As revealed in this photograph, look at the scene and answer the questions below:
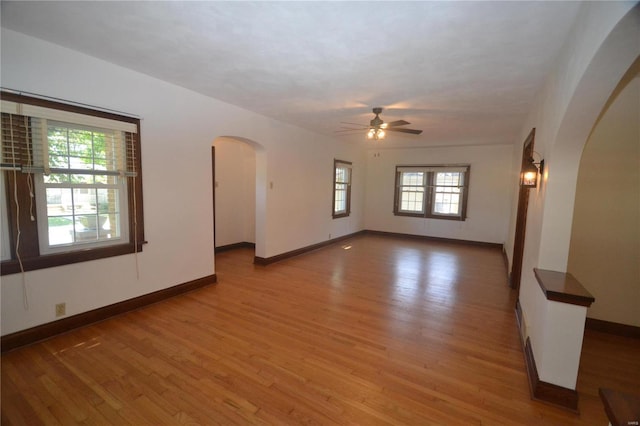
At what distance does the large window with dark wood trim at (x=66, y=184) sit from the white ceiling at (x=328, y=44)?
0.67m

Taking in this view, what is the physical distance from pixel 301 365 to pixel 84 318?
2.33 m

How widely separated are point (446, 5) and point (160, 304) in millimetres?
4061

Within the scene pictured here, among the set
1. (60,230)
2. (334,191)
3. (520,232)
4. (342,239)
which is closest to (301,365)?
(60,230)

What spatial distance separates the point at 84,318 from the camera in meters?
2.89

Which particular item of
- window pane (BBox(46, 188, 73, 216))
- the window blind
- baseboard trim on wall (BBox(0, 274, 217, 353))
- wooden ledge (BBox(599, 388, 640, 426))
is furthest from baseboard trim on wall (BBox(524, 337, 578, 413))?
window pane (BBox(46, 188, 73, 216))

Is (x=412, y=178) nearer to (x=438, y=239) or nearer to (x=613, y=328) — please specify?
(x=438, y=239)

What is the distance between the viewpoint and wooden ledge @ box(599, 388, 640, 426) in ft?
3.18

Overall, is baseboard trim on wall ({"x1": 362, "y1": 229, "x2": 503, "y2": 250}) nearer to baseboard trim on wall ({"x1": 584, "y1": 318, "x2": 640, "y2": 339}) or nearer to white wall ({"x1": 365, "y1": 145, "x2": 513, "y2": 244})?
white wall ({"x1": 365, "y1": 145, "x2": 513, "y2": 244})

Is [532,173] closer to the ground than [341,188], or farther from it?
farther from it

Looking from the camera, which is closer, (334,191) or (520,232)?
(520,232)

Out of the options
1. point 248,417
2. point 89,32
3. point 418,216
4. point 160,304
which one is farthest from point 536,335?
point 418,216

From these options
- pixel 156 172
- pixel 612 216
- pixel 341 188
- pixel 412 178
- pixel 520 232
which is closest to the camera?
pixel 612 216

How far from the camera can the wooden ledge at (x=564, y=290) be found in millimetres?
1875

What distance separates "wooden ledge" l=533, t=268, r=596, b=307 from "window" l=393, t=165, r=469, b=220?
565 centimetres
